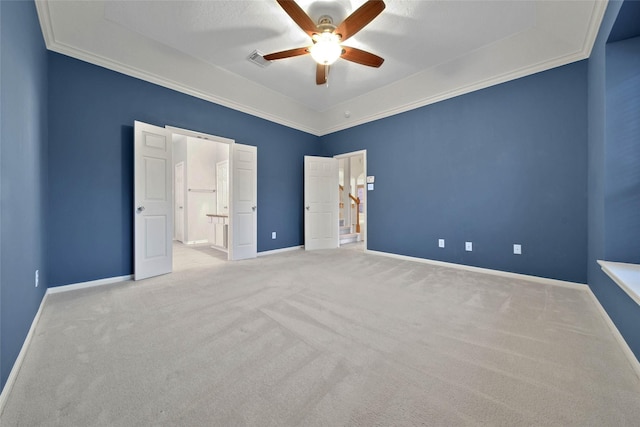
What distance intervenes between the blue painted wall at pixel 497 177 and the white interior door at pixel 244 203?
256 cm

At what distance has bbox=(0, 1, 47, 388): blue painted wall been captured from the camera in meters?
1.34

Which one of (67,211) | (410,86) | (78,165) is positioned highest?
(410,86)

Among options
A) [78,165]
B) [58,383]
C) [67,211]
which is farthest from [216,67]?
[58,383]

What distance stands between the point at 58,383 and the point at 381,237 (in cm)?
441

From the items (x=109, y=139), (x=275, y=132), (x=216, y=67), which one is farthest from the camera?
(x=275, y=132)

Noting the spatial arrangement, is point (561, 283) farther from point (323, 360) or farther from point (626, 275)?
point (323, 360)

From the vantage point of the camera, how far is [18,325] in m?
1.52

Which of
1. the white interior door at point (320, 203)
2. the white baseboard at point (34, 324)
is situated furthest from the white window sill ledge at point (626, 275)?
the white interior door at point (320, 203)

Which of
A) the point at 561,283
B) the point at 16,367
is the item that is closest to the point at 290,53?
the point at 16,367

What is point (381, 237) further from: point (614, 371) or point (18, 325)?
point (18, 325)

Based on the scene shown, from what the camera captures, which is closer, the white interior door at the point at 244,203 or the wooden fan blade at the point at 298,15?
the wooden fan blade at the point at 298,15

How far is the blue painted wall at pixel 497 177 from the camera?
9.57ft

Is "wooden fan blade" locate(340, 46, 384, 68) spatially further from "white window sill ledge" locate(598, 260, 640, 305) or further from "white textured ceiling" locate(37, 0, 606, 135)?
"white window sill ledge" locate(598, 260, 640, 305)

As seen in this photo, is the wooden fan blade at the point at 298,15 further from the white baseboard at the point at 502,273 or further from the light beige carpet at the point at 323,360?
the white baseboard at the point at 502,273
